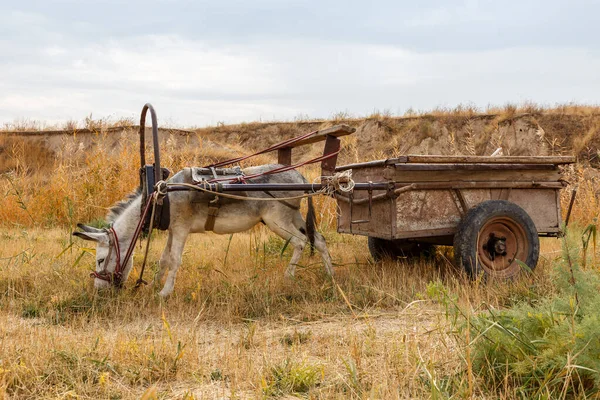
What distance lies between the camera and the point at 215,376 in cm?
360

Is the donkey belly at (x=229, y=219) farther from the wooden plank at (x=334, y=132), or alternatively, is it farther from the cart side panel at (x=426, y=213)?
the cart side panel at (x=426, y=213)

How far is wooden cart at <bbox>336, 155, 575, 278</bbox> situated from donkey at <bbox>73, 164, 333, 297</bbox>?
2.13 feet

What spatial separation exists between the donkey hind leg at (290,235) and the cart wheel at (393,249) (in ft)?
4.13

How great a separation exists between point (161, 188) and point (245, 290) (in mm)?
1284

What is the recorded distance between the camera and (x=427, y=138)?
24453 mm

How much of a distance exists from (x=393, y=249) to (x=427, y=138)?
18.0m

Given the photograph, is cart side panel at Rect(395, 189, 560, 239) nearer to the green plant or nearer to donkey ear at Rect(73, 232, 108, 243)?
the green plant

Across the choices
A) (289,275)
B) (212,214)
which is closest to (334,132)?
(212,214)

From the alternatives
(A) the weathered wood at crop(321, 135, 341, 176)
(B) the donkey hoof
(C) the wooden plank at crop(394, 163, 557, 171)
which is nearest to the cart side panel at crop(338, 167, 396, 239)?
(C) the wooden plank at crop(394, 163, 557, 171)

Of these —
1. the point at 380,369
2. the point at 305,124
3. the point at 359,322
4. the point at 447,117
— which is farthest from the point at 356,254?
the point at 305,124

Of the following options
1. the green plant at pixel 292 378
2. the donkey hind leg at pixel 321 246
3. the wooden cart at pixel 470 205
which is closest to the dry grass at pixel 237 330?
the green plant at pixel 292 378

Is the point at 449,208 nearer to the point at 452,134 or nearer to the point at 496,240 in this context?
the point at 496,240

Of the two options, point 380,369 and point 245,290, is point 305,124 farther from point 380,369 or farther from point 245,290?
point 380,369

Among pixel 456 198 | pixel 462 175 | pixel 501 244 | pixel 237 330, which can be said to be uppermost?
pixel 462 175
